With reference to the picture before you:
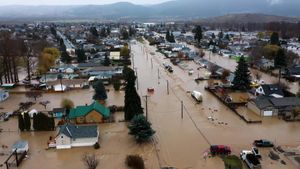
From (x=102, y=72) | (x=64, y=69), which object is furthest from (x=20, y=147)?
(x=64, y=69)

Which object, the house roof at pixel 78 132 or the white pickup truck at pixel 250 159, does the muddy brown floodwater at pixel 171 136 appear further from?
the house roof at pixel 78 132

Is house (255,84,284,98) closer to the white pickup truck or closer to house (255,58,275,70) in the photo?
the white pickup truck

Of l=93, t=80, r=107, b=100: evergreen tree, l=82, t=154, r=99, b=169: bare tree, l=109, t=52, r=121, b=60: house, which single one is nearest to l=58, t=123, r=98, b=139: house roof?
l=82, t=154, r=99, b=169: bare tree

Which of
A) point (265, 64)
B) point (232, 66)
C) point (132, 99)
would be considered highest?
point (132, 99)

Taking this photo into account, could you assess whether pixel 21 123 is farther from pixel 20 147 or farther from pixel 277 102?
pixel 277 102

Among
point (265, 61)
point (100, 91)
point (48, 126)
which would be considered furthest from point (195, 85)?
point (48, 126)

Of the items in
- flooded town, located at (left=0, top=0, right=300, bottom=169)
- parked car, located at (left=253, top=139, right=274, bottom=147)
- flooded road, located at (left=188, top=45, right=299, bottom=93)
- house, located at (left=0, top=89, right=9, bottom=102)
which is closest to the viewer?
flooded town, located at (left=0, top=0, right=300, bottom=169)

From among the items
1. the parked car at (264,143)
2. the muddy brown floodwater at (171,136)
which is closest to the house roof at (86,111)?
the muddy brown floodwater at (171,136)
